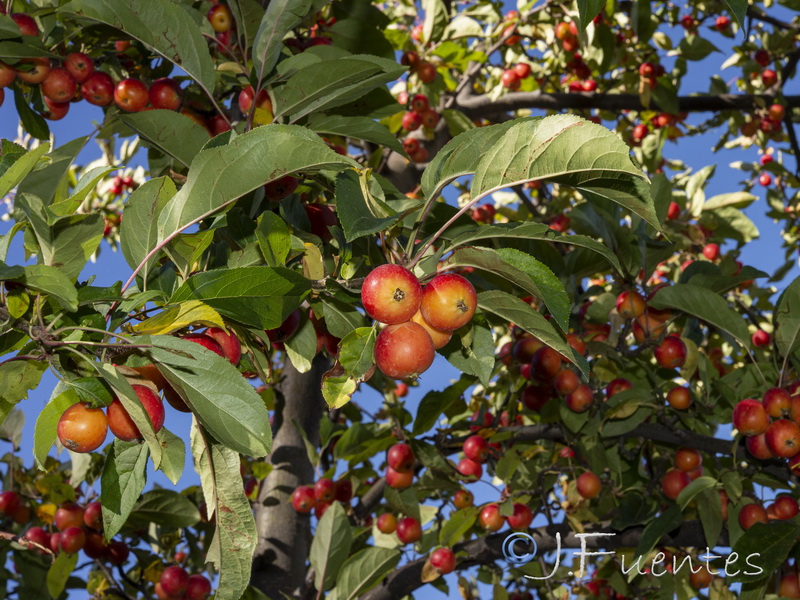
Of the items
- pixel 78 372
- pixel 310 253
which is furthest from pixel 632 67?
pixel 78 372

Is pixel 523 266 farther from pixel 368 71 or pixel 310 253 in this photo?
pixel 368 71

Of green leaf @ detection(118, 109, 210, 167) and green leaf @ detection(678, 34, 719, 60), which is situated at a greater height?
green leaf @ detection(678, 34, 719, 60)

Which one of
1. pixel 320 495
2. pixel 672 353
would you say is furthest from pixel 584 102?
pixel 320 495

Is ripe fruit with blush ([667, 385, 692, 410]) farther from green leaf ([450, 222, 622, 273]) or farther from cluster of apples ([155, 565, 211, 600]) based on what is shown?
cluster of apples ([155, 565, 211, 600])

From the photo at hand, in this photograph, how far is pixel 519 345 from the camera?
3021mm

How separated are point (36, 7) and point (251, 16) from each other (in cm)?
74

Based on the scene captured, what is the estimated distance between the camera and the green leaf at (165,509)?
9.69ft

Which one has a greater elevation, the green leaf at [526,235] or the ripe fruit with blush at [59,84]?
the ripe fruit with blush at [59,84]

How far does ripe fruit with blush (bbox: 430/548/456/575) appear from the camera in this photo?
292cm

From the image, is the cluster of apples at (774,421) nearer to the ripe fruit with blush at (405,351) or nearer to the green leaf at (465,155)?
the ripe fruit with blush at (405,351)

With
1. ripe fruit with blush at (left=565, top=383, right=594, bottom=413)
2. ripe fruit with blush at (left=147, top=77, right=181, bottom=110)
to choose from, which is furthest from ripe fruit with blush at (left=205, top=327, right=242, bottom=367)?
ripe fruit with blush at (left=565, top=383, right=594, bottom=413)

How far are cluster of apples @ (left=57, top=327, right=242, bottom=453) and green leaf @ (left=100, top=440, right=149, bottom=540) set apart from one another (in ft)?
0.27

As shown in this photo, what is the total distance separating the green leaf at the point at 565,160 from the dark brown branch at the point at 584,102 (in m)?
3.43

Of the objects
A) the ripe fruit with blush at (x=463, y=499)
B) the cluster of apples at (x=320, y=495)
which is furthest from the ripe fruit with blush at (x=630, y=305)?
the cluster of apples at (x=320, y=495)
